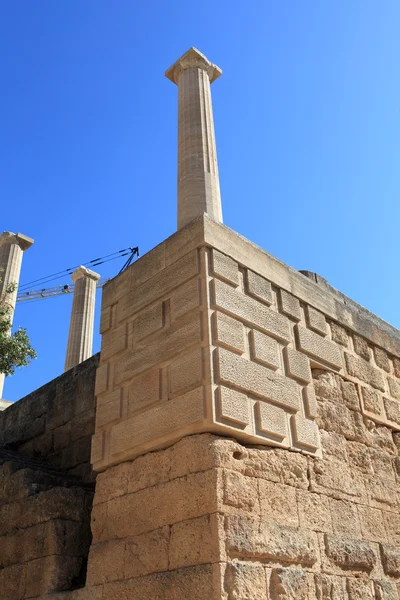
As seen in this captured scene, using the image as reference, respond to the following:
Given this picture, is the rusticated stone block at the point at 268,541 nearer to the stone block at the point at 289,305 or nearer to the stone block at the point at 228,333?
the stone block at the point at 228,333

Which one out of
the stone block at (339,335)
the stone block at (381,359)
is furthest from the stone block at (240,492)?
the stone block at (381,359)

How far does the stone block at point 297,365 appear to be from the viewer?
19.3ft

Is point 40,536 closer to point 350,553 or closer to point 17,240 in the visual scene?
point 350,553

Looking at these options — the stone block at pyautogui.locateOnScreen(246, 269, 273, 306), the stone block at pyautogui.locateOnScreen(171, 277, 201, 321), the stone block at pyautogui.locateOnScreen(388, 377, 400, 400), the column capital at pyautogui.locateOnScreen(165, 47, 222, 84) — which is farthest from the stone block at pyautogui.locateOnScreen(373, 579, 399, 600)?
the column capital at pyautogui.locateOnScreen(165, 47, 222, 84)

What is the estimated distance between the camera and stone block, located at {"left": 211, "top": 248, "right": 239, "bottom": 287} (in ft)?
18.5

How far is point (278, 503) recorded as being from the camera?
5012 mm

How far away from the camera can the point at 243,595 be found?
4219 mm

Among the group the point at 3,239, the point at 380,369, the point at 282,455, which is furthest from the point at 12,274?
the point at 282,455

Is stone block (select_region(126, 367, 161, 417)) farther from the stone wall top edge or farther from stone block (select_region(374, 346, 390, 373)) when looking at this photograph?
stone block (select_region(374, 346, 390, 373))

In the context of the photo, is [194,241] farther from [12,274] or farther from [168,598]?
[12,274]

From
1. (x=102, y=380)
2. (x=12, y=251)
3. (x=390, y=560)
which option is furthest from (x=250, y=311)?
(x=12, y=251)

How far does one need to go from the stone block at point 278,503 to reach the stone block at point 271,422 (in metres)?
0.41

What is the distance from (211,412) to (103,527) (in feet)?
5.12

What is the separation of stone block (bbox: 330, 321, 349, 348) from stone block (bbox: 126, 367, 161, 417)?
2435 mm
